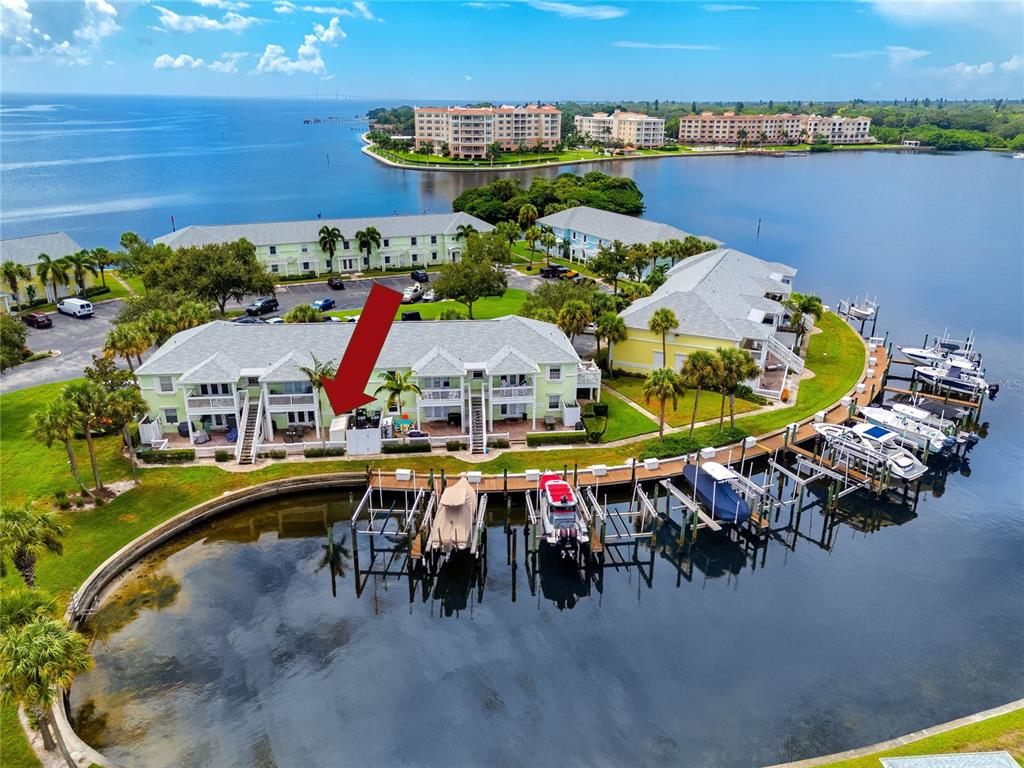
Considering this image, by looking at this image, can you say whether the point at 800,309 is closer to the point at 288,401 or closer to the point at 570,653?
the point at 570,653

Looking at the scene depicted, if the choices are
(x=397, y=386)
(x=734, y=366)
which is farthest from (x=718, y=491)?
(x=397, y=386)

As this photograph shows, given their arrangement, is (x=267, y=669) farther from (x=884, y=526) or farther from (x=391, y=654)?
(x=884, y=526)

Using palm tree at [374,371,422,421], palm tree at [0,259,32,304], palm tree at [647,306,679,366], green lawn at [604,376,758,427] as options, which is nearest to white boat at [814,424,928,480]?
green lawn at [604,376,758,427]

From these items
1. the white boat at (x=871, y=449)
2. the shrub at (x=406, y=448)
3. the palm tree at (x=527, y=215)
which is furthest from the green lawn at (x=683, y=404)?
the palm tree at (x=527, y=215)

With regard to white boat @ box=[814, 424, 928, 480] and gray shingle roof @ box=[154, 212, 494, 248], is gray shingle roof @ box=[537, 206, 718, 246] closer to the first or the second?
gray shingle roof @ box=[154, 212, 494, 248]

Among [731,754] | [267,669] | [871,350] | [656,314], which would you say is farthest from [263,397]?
[871,350]

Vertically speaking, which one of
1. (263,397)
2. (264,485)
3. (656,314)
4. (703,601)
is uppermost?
(656,314)
